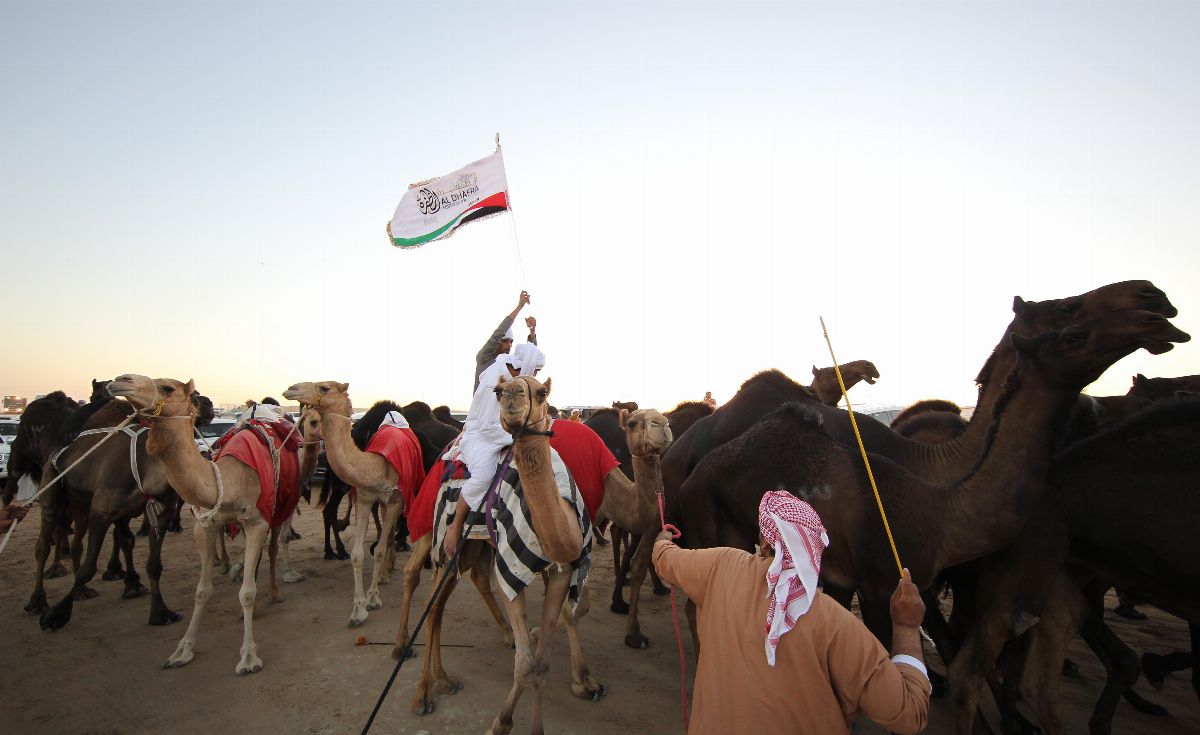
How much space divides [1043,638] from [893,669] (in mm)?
3077

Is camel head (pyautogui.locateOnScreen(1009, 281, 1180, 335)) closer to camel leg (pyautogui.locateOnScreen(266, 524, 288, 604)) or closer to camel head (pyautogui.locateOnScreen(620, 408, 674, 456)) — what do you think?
camel head (pyautogui.locateOnScreen(620, 408, 674, 456))

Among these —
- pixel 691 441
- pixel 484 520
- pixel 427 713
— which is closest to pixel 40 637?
pixel 427 713

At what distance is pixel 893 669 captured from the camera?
194 centimetres

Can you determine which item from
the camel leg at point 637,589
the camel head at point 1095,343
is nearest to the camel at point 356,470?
the camel leg at point 637,589

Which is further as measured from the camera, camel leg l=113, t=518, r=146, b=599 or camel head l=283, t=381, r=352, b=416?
camel leg l=113, t=518, r=146, b=599

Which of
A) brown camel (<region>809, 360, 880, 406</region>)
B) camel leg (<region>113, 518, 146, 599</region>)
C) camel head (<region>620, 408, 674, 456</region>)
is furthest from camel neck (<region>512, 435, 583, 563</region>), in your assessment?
camel leg (<region>113, 518, 146, 599</region>)

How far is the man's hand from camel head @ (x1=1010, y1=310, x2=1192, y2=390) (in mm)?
2509

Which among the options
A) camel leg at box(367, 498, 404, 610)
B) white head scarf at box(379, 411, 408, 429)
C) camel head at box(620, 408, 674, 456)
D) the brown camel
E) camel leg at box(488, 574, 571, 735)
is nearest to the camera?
camel leg at box(488, 574, 571, 735)

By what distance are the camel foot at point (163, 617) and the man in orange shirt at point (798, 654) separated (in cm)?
696

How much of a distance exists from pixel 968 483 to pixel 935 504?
0.26 m

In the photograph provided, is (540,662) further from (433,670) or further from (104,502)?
(104,502)

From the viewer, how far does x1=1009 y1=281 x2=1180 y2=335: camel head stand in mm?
3664

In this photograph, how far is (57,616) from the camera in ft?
20.4

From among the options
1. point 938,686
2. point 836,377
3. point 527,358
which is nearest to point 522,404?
point 527,358
